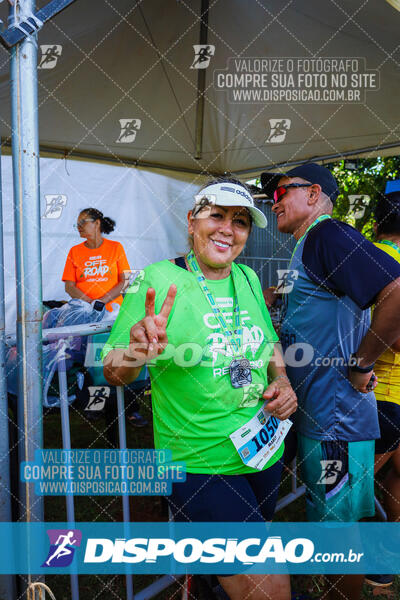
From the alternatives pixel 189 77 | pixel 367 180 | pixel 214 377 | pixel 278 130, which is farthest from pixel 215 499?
pixel 367 180

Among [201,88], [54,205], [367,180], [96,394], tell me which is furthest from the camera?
[367,180]

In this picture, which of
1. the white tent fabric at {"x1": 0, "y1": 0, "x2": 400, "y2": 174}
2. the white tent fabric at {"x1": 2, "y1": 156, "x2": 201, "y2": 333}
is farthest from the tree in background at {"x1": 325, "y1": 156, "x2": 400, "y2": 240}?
the white tent fabric at {"x1": 2, "y1": 156, "x2": 201, "y2": 333}

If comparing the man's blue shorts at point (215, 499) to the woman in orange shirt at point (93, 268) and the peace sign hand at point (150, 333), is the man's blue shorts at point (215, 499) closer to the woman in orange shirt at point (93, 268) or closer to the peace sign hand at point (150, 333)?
the peace sign hand at point (150, 333)

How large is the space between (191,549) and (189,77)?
462 cm

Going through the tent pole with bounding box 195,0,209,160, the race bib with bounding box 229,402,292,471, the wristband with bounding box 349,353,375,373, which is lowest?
the race bib with bounding box 229,402,292,471

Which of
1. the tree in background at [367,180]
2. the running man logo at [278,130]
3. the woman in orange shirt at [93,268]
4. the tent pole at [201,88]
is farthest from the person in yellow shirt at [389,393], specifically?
the tree in background at [367,180]

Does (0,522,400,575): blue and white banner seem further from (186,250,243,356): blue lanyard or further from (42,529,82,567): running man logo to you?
(186,250,243,356): blue lanyard

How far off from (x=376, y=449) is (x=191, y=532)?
0.95 m

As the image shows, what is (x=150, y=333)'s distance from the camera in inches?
44.8

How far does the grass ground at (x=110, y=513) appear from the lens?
2049 millimetres

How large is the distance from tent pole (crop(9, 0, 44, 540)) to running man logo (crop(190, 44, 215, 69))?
11.0 ft

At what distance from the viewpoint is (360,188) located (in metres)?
7.96

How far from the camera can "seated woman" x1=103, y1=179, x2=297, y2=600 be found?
133cm

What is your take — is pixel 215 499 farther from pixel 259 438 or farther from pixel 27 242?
pixel 27 242
